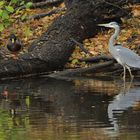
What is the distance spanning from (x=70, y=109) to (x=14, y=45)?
6.98m

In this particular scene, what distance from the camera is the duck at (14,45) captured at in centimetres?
1827

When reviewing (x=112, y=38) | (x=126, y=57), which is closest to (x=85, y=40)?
(x=112, y=38)

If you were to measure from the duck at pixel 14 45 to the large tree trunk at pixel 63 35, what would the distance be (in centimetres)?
61

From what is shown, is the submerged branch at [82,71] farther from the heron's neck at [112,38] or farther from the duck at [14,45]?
the duck at [14,45]

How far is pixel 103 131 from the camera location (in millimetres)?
9414

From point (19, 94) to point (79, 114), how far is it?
114 inches

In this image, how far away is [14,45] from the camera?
18.3 metres

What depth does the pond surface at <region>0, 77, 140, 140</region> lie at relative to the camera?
928 centimetres

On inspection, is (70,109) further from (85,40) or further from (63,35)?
(85,40)

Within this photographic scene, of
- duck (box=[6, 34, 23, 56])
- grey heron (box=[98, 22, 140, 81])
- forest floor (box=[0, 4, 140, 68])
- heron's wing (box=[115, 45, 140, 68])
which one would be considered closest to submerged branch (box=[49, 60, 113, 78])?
grey heron (box=[98, 22, 140, 81])

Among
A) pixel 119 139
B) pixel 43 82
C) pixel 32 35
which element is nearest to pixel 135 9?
pixel 32 35

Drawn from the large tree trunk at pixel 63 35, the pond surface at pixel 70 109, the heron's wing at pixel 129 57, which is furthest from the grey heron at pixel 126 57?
the large tree trunk at pixel 63 35

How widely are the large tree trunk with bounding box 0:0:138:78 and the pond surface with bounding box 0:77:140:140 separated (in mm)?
562

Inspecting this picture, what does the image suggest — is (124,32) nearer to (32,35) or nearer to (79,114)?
(32,35)
